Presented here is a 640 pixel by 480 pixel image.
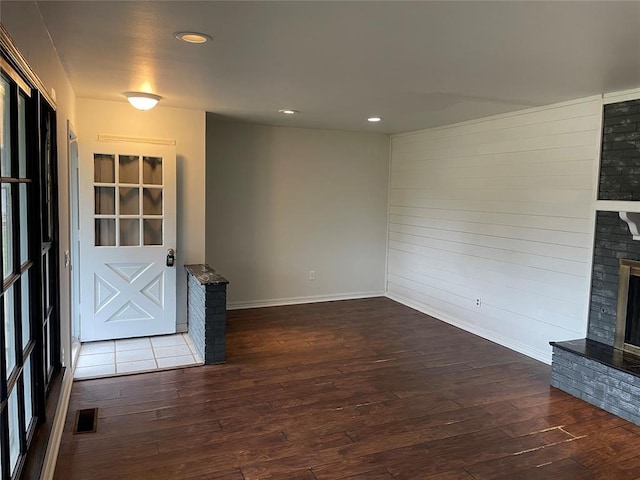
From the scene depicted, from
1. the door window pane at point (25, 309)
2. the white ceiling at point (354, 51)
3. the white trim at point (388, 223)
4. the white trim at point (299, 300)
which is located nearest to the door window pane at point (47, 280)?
the door window pane at point (25, 309)

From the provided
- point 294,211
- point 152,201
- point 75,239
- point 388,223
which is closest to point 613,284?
point 388,223

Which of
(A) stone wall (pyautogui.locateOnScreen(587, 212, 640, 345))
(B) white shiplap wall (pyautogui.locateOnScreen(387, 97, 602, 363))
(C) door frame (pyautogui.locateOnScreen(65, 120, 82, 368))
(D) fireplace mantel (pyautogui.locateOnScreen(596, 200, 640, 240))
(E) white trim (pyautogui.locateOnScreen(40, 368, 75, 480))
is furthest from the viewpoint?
(C) door frame (pyautogui.locateOnScreen(65, 120, 82, 368))

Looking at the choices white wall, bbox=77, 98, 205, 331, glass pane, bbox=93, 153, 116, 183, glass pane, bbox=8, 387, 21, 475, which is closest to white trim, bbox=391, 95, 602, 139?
white wall, bbox=77, 98, 205, 331

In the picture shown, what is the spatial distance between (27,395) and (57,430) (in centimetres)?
59

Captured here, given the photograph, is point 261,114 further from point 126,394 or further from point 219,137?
point 126,394

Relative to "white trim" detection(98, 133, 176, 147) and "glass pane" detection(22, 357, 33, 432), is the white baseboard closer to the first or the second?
"white trim" detection(98, 133, 176, 147)

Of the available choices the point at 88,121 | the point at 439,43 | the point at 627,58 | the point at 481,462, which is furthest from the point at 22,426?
the point at 627,58

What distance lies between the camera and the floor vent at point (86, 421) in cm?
308

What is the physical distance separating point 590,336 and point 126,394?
368cm

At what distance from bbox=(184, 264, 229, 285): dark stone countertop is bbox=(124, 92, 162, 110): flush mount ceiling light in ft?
5.16

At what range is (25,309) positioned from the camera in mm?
2334

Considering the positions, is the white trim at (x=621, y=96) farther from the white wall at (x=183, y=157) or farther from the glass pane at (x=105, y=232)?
the glass pane at (x=105, y=232)

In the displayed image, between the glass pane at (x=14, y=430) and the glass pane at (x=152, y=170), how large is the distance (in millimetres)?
3018

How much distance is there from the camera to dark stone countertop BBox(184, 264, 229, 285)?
167 inches
